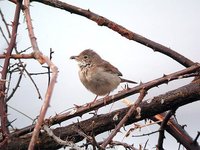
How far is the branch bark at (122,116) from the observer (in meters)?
2.38

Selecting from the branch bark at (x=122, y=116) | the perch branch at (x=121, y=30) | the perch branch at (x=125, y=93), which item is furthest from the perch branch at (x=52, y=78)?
the branch bark at (x=122, y=116)

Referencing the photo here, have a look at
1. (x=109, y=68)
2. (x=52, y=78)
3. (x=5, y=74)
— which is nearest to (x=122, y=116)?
(x=5, y=74)

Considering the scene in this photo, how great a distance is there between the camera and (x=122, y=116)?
2471 mm

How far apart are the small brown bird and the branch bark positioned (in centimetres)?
218

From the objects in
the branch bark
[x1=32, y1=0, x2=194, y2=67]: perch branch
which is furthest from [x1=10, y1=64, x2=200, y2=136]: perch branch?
[x1=32, y1=0, x2=194, y2=67]: perch branch

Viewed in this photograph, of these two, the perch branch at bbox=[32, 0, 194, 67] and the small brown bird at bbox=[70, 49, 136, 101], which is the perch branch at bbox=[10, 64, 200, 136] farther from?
the small brown bird at bbox=[70, 49, 136, 101]

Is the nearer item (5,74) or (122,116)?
(5,74)

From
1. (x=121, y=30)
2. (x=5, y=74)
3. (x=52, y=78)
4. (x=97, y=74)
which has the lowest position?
(x=52, y=78)

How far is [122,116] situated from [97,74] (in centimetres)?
240

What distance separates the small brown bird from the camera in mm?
4734

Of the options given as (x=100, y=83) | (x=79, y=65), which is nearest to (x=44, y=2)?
(x=100, y=83)

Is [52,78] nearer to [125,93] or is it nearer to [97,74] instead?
[125,93]

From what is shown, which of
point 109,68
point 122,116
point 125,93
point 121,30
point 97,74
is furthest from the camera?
point 109,68

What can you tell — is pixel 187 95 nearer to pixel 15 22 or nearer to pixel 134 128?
pixel 134 128
